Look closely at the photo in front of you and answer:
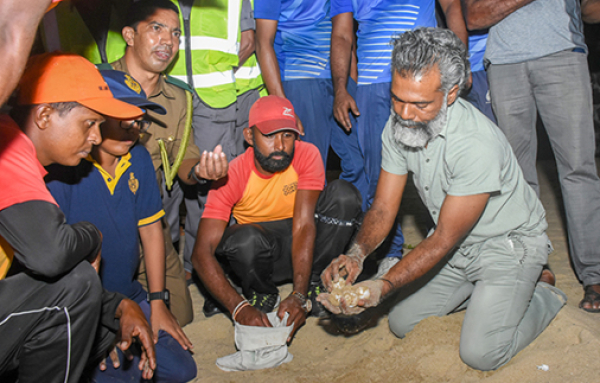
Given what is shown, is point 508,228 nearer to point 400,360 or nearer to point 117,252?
point 400,360

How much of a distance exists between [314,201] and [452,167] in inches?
38.3

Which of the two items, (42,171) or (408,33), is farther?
(408,33)

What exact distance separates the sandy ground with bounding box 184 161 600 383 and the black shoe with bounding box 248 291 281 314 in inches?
7.8

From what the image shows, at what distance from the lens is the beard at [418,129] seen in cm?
207

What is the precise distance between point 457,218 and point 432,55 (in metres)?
0.73

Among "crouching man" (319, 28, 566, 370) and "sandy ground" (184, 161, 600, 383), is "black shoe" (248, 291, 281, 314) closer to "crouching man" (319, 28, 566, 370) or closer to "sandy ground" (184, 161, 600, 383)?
"sandy ground" (184, 161, 600, 383)

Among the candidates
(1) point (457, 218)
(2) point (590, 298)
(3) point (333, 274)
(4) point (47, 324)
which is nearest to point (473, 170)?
(1) point (457, 218)

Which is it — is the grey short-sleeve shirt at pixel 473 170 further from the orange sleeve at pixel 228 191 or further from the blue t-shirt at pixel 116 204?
the blue t-shirt at pixel 116 204

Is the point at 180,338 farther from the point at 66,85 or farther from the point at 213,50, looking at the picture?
the point at 213,50

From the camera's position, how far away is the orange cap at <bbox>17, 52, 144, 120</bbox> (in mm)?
1752

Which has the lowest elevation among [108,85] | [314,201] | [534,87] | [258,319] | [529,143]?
[258,319]

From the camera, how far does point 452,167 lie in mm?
2105

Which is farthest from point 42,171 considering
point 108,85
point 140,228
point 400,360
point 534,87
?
point 534,87

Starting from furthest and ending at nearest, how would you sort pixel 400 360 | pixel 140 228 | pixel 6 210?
pixel 140 228
pixel 400 360
pixel 6 210
